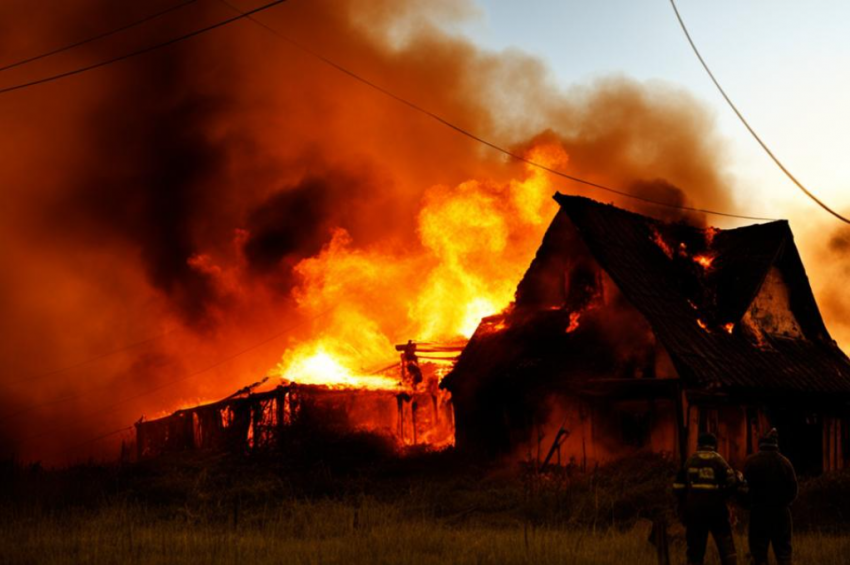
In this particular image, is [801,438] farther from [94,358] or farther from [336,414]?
[94,358]

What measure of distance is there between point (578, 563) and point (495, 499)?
7.08 m

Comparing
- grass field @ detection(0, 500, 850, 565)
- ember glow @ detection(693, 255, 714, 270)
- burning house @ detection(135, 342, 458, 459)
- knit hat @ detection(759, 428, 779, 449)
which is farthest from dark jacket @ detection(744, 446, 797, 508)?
burning house @ detection(135, 342, 458, 459)

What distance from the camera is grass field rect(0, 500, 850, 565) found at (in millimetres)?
11531

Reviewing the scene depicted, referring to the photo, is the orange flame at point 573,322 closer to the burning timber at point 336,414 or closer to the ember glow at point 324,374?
the burning timber at point 336,414

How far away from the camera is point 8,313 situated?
4519 centimetres

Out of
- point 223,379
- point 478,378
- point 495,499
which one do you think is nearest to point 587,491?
point 495,499

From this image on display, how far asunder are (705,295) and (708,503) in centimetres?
1437

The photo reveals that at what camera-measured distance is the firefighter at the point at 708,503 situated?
10.1 m

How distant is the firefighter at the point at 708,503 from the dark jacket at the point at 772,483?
2.57ft

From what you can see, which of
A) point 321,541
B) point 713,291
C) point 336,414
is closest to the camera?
point 321,541

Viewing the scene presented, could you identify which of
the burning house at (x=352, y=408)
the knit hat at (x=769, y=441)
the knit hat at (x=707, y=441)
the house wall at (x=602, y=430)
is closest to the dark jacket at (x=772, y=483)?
the knit hat at (x=769, y=441)

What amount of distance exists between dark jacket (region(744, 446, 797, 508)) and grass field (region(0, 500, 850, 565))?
1.30 metres

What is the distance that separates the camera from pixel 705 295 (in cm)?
2373

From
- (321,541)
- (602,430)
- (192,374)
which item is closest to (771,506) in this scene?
(321,541)
